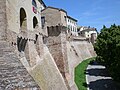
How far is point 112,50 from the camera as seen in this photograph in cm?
3081

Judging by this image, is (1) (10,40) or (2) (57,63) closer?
(1) (10,40)

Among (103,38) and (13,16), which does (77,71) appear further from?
(13,16)

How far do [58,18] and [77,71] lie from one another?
13.3 meters

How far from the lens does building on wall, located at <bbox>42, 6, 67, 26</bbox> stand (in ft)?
91.2

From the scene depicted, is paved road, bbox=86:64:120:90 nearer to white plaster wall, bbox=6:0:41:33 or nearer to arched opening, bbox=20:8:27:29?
arched opening, bbox=20:8:27:29

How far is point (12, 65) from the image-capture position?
27.3ft

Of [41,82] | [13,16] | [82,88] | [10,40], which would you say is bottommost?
[82,88]

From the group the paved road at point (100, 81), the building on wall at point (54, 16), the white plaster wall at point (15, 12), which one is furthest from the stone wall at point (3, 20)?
the paved road at point (100, 81)

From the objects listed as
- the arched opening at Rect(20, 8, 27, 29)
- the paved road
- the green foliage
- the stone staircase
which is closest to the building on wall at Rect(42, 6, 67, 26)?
the arched opening at Rect(20, 8, 27, 29)

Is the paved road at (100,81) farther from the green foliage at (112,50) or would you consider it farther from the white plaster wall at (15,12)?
the white plaster wall at (15,12)

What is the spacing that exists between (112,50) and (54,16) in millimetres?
9378

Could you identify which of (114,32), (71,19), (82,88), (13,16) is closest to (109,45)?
(114,32)

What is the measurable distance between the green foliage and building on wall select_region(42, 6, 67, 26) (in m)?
7.58

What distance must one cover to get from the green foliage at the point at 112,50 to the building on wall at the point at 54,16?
7.58 metres
